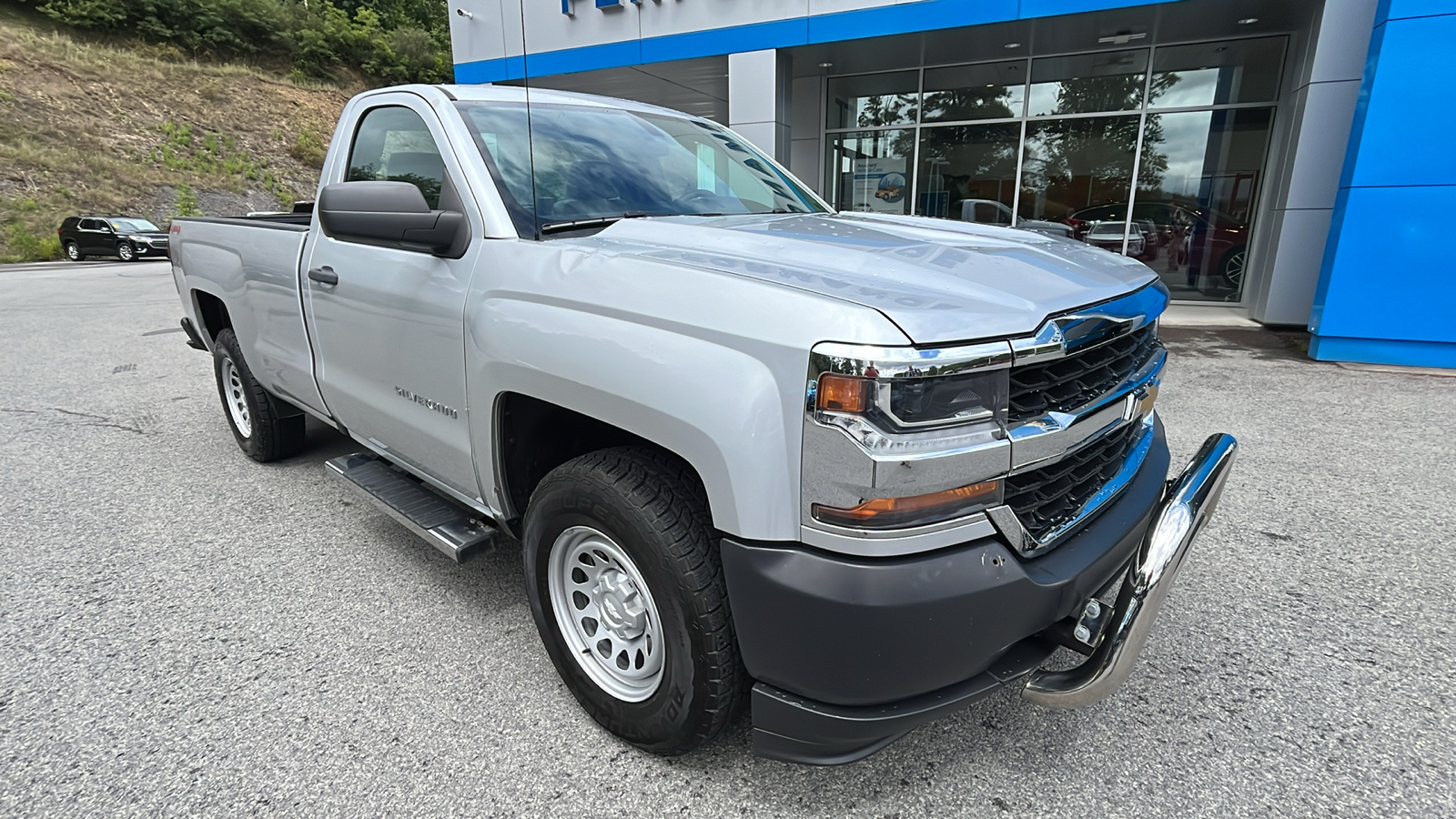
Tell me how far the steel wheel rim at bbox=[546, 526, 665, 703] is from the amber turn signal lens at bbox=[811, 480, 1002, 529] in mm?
622

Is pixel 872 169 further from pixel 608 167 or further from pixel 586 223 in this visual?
pixel 586 223

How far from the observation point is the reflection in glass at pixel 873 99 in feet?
39.8

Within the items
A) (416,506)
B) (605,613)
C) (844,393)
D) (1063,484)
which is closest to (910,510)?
(844,393)

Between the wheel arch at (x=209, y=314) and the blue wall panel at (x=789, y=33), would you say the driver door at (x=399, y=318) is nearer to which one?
the wheel arch at (x=209, y=314)

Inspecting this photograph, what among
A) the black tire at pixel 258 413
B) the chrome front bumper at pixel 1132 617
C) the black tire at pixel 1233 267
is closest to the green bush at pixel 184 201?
the black tire at pixel 258 413

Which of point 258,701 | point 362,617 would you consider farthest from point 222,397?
point 258,701

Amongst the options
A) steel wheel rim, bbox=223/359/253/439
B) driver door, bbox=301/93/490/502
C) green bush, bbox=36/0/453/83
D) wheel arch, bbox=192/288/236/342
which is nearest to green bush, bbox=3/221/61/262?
green bush, bbox=36/0/453/83

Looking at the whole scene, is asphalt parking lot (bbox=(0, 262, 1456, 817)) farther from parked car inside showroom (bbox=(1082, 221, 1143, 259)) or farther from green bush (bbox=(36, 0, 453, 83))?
green bush (bbox=(36, 0, 453, 83))

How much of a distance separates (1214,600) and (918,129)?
35.3 feet

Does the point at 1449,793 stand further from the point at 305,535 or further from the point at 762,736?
the point at 305,535

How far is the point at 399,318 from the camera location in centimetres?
262

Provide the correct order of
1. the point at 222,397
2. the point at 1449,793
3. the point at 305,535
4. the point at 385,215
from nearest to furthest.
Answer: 1. the point at 1449,793
2. the point at 385,215
3. the point at 305,535
4. the point at 222,397

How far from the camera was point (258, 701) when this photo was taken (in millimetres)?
2371

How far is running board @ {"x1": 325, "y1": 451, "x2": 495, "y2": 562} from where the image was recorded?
8.45 ft
